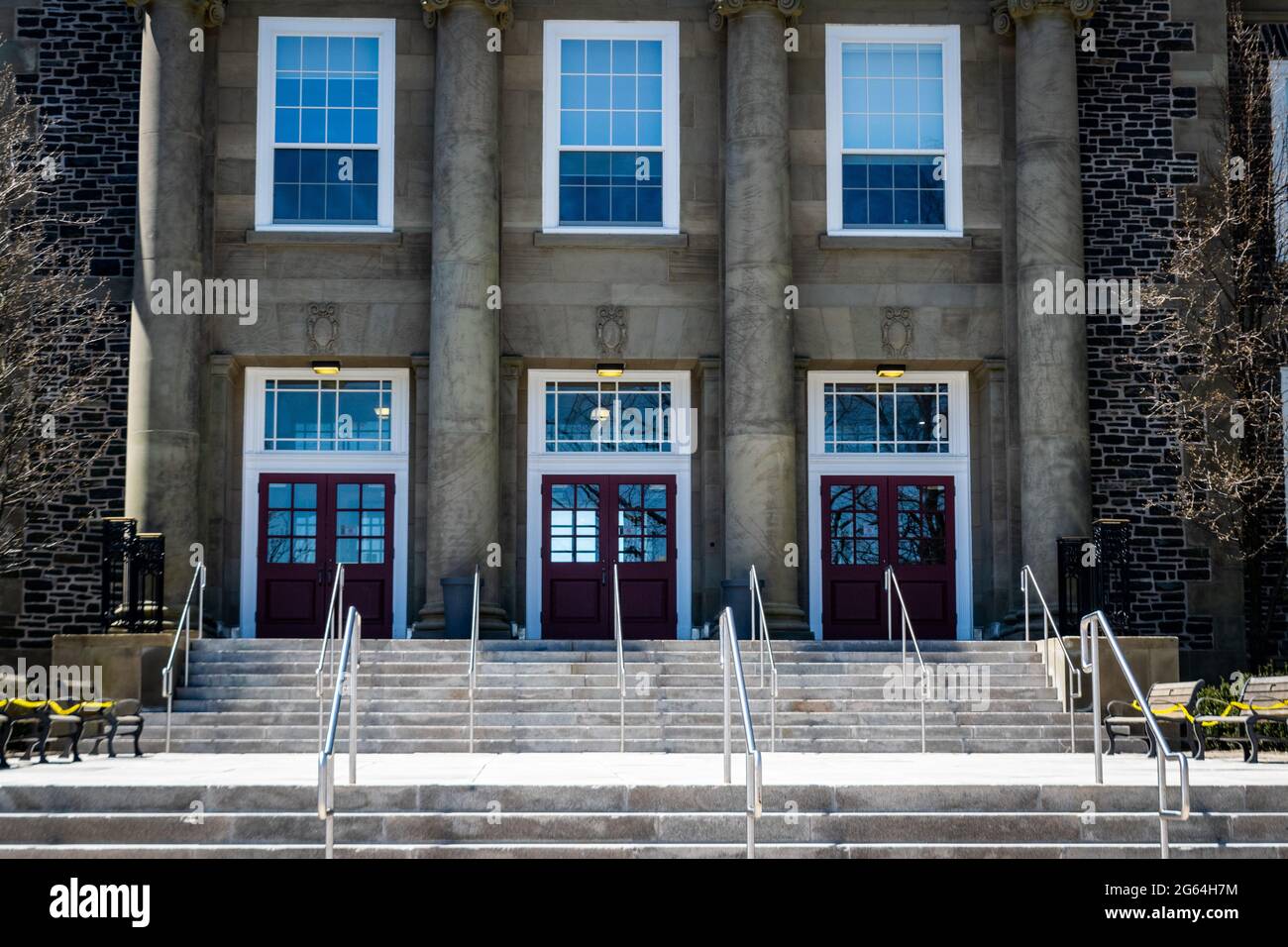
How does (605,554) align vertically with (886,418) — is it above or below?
below

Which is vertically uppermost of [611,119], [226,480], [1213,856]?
[611,119]

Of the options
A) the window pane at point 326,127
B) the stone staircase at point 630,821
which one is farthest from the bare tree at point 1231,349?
the stone staircase at point 630,821

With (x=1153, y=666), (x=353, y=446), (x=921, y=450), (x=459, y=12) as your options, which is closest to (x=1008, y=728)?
(x=1153, y=666)

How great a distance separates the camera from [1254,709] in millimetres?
17719

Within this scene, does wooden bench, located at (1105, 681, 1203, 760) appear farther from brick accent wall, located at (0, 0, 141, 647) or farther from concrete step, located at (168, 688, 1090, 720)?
brick accent wall, located at (0, 0, 141, 647)

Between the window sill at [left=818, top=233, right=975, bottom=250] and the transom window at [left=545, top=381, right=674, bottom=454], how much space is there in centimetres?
281

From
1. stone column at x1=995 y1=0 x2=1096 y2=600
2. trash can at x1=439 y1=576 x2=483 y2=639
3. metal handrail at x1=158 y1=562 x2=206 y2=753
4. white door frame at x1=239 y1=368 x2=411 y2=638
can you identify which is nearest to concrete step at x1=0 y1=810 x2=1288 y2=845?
metal handrail at x1=158 y1=562 x2=206 y2=753

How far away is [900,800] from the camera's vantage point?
12.7 meters

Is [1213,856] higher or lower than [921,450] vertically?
lower

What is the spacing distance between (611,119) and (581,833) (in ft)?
46.9

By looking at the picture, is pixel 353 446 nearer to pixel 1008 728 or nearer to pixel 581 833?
pixel 1008 728

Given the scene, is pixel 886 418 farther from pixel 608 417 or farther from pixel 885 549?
pixel 608 417

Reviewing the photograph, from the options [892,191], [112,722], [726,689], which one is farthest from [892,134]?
[112,722]

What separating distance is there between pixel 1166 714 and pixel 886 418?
787 centimetres
